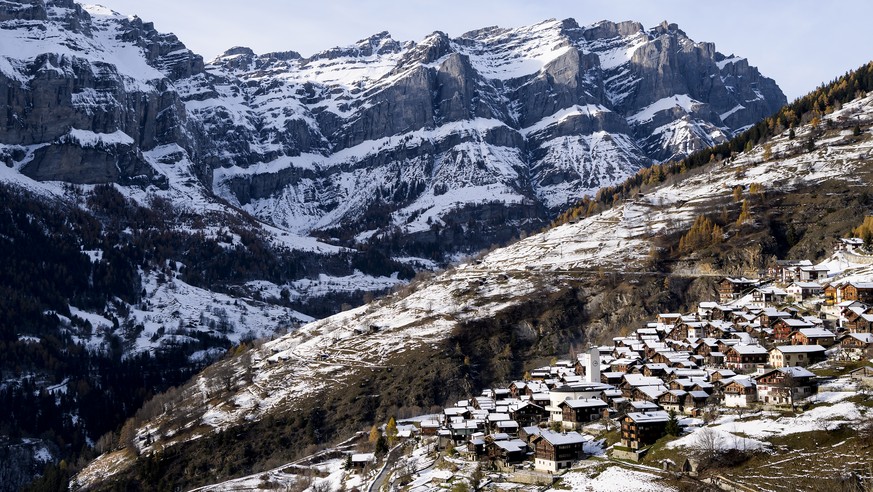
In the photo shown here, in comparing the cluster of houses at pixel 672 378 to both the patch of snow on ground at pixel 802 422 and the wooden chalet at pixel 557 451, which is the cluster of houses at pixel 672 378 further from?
the patch of snow on ground at pixel 802 422

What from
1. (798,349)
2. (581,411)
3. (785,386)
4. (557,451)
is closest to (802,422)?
(785,386)

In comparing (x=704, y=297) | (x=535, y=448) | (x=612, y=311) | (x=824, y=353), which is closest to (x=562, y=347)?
(x=612, y=311)

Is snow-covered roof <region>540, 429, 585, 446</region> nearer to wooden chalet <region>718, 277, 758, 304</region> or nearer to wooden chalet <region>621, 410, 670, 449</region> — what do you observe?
wooden chalet <region>621, 410, 670, 449</region>

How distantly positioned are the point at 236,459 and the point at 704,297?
88396mm

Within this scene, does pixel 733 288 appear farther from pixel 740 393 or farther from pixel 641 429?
pixel 641 429

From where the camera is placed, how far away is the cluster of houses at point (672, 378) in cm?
10806

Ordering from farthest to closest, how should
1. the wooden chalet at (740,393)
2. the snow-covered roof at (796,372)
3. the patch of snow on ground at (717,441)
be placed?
the wooden chalet at (740,393) → the snow-covered roof at (796,372) → the patch of snow on ground at (717,441)

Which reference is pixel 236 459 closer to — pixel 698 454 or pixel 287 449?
pixel 287 449

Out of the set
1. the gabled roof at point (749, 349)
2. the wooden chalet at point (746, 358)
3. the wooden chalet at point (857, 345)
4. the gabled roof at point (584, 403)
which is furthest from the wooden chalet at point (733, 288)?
the gabled roof at point (584, 403)

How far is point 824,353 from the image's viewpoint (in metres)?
125

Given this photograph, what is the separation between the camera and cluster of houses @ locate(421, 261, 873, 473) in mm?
108062

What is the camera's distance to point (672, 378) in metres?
125

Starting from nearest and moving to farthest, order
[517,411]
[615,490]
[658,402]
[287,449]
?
[615,490] → [658,402] → [517,411] → [287,449]

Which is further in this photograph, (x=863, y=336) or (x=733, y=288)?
(x=733, y=288)
